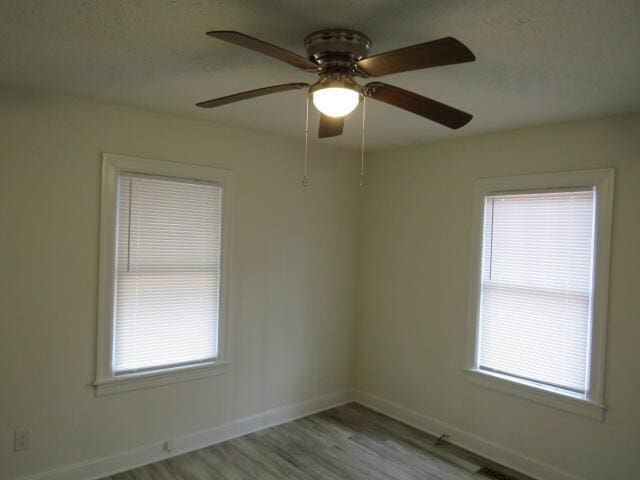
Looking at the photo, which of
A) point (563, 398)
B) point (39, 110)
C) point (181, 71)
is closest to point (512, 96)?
point (181, 71)

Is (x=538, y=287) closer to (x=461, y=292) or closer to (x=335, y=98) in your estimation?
(x=461, y=292)

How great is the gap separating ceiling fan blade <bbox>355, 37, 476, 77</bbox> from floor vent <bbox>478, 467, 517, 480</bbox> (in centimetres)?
291

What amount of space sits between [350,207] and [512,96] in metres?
2.13

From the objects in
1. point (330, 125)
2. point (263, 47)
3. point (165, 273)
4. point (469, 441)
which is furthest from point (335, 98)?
point (469, 441)

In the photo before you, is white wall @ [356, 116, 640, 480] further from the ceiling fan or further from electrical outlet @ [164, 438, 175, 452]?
electrical outlet @ [164, 438, 175, 452]

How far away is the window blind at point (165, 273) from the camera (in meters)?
3.04

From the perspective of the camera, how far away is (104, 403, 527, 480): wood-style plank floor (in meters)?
3.07

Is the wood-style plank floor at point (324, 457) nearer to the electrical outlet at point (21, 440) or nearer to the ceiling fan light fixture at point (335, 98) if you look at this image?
the electrical outlet at point (21, 440)

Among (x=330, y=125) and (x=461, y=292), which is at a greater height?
(x=330, y=125)

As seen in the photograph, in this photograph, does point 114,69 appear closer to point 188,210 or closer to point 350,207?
point 188,210

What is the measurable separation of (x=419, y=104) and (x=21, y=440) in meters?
3.03

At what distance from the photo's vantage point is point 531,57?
1990 mm

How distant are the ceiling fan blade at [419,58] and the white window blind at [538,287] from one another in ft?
6.55

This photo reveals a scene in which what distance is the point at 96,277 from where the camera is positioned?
9.60 feet
